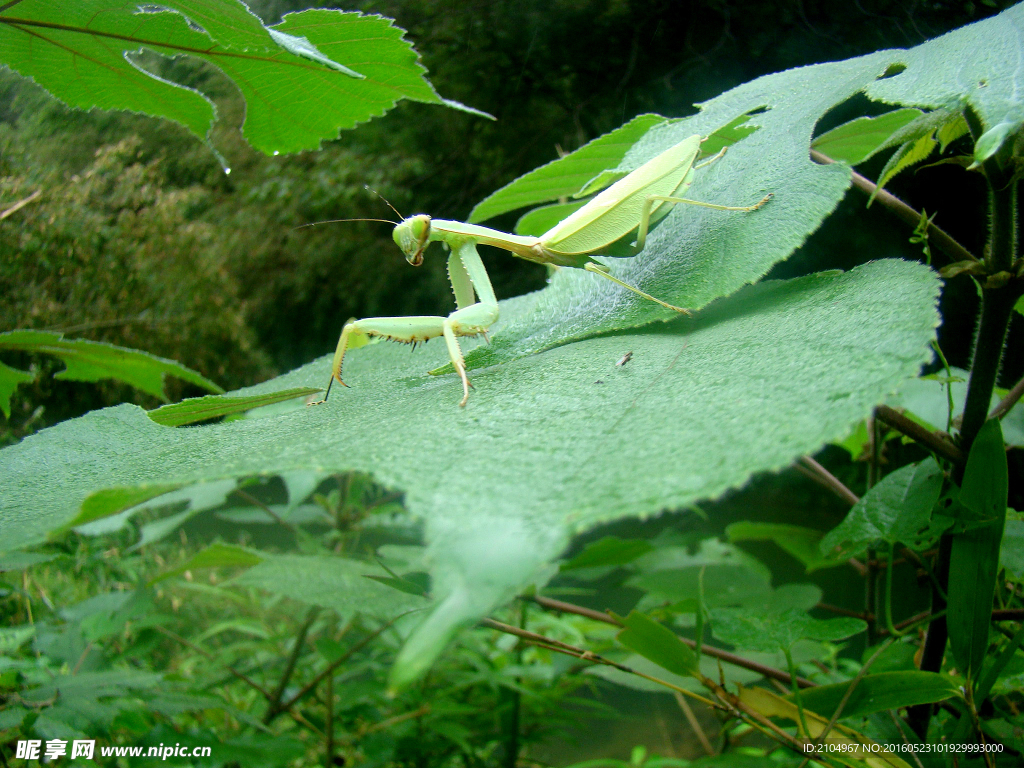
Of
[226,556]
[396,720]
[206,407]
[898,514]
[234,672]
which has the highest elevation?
[206,407]

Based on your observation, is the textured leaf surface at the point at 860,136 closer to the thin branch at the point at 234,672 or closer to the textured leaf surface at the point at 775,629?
the textured leaf surface at the point at 775,629

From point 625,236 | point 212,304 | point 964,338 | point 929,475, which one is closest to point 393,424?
point 625,236

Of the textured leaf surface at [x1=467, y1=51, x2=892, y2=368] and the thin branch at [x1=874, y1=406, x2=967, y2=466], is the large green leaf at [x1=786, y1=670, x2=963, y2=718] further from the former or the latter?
the textured leaf surface at [x1=467, y1=51, x2=892, y2=368]

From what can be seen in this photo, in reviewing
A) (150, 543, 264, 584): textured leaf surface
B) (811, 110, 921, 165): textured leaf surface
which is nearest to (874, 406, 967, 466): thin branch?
(811, 110, 921, 165): textured leaf surface

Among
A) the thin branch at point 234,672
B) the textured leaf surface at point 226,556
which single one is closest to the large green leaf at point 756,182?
the textured leaf surface at point 226,556

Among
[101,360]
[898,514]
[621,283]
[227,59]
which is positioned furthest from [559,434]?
[101,360]

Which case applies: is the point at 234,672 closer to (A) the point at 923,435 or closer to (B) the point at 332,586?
(B) the point at 332,586
